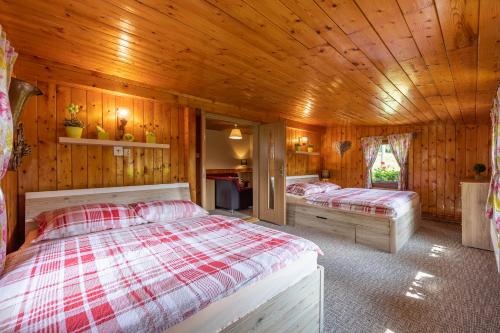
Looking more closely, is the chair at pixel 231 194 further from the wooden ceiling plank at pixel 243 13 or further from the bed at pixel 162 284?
the wooden ceiling plank at pixel 243 13

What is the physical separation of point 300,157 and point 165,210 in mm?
3774

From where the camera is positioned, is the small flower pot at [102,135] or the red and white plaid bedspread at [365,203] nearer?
the small flower pot at [102,135]

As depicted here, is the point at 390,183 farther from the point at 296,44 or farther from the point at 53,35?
the point at 53,35

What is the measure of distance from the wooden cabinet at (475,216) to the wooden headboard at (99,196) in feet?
12.7

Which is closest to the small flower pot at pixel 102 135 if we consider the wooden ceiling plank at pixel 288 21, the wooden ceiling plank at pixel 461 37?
the wooden ceiling plank at pixel 288 21

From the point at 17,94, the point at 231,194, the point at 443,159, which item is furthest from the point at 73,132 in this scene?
the point at 443,159

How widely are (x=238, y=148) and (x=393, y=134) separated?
450 cm

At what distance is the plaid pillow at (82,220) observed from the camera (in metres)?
1.89

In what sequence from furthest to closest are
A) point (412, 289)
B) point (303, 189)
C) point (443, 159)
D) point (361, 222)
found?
1. point (443, 159)
2. point (303, 189)
3. point (361, 222)
4. point (412, 289)

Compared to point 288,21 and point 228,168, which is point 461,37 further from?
point 228,168

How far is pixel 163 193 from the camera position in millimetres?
2998

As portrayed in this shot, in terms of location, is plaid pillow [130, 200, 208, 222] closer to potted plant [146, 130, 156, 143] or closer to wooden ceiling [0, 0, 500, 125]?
potted plant [146, 130, 156, 143]

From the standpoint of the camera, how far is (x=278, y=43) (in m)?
1.78

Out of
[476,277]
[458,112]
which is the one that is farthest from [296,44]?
[458,112]
